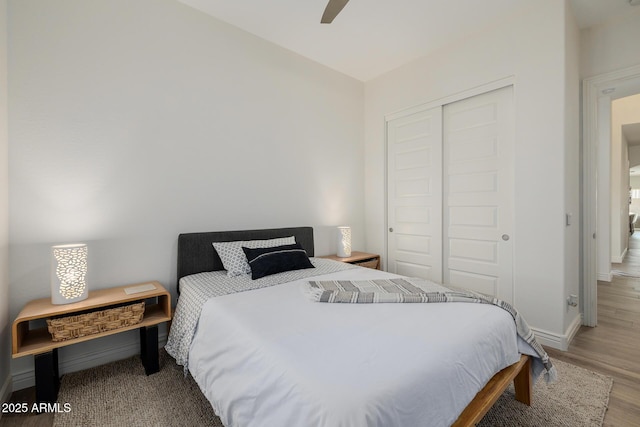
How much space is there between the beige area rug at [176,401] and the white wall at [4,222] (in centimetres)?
34

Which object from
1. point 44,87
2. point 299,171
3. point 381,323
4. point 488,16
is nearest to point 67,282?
point 44,87

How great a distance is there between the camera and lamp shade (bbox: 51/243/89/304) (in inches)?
71.1

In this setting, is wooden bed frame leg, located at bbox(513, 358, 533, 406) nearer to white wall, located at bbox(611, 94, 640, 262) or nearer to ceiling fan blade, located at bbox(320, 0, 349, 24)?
ceiling fan blade, located at bbox(320, 0, 349, 24)

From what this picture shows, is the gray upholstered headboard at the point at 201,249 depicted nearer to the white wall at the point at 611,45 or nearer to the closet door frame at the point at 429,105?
the closet door frame at the point at 429,105

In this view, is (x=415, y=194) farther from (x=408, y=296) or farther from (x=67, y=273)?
(x=67, y=273)

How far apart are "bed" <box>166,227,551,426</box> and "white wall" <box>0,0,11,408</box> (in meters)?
0.95

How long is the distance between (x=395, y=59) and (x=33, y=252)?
380cm

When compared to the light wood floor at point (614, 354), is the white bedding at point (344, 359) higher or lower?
higher

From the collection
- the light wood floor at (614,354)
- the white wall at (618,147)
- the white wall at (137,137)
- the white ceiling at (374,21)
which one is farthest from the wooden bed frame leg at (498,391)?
the white wall at (618,147)

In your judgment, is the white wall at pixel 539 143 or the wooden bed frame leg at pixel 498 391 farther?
the white wall at pixel 539 143

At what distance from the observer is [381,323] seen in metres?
1.42

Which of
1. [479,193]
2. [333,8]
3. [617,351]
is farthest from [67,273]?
[617,351]

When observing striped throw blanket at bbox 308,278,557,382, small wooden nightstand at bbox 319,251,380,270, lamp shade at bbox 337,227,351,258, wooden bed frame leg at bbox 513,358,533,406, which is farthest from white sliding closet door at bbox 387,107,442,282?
wooden bed frame leg at bbox 513,358,533,406

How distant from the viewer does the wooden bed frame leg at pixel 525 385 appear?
66.6 inches
